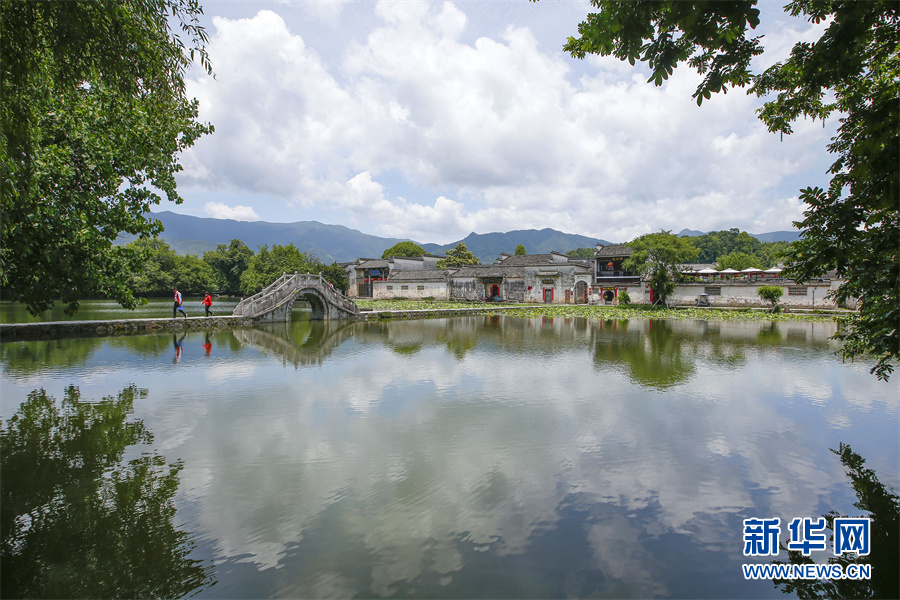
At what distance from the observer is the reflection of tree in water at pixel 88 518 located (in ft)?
12.1

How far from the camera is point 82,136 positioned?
7.60 metres

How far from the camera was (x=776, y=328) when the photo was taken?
75.9 ft

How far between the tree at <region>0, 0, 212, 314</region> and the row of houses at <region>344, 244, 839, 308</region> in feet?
117

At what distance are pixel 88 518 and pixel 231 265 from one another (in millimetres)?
55209

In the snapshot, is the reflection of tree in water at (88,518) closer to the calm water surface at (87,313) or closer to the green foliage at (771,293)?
the calm water surface at (87,313)

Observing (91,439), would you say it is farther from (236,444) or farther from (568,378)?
(568,378)

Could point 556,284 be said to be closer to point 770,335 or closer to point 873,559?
point 770,335

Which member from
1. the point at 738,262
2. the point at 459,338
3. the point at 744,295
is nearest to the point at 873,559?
the point at 459,338

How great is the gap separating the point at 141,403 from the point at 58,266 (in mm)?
2754

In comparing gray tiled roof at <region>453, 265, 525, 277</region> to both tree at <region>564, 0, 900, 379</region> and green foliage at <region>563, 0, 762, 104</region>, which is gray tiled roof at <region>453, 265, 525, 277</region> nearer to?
tree at <region>564, 0, 900, 379</region>

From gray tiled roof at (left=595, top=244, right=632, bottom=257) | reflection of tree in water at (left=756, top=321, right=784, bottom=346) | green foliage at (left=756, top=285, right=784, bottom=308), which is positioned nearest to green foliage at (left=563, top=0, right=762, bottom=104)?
reflection of tree in water at (left=756, top=321, right=784, bottom=346)

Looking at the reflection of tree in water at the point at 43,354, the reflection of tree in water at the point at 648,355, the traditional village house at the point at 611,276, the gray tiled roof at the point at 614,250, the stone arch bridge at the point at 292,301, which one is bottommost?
the reflection of tree in water at the point at 648,355

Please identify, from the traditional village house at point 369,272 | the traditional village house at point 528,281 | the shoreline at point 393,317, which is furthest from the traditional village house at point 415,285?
the shoreline at point 393,317

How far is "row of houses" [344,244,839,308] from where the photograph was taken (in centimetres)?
3675
